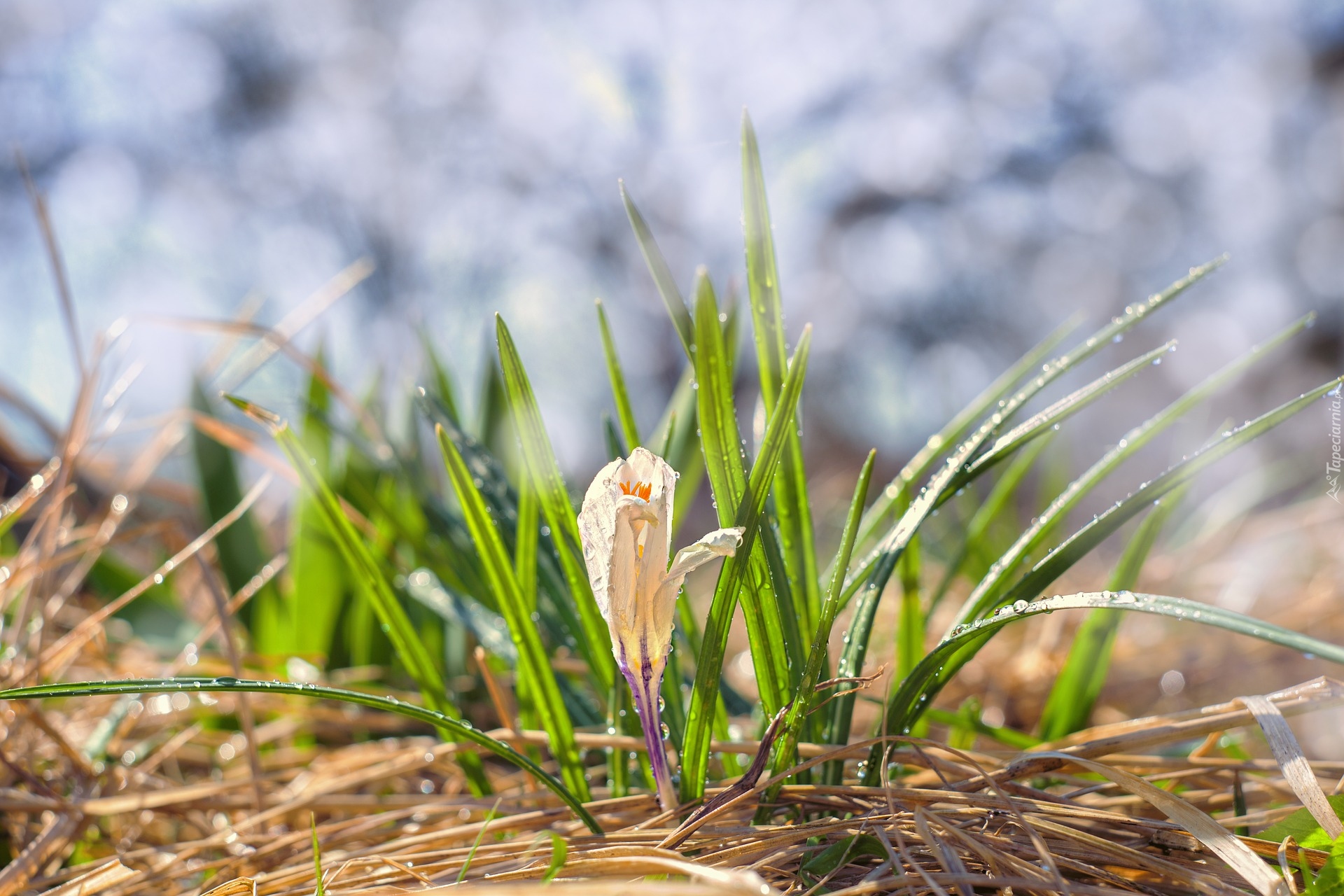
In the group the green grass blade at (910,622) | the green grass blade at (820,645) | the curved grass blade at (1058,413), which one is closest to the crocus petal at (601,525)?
the green grass blade at (820,645)

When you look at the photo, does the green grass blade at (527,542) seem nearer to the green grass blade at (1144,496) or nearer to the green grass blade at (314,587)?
the green grass blade at (1144,496)

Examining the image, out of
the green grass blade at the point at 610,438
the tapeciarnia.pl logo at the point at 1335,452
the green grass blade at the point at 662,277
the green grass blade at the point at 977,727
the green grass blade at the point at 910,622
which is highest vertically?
the green grass blade at the point at 662,277

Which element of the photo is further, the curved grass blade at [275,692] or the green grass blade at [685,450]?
the green grass blade at [685,450]

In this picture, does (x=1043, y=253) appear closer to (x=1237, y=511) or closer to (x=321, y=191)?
(x=1237, y=511)

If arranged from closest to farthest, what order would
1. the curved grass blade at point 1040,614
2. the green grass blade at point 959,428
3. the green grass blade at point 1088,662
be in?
the curved grass blade at point 1040,614 < the green grass blade at point 959,428 < the green grass blade at point 1088,662

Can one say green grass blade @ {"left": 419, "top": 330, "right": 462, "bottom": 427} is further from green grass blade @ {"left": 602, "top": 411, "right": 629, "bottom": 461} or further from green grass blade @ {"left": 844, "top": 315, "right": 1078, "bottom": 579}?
green grass blade @ {"left": 844, "top": 315, "right": 1078, "bottom": 579}

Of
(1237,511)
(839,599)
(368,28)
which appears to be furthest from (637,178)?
(839,599)

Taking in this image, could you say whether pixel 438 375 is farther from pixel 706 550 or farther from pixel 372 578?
pixel 706 550
